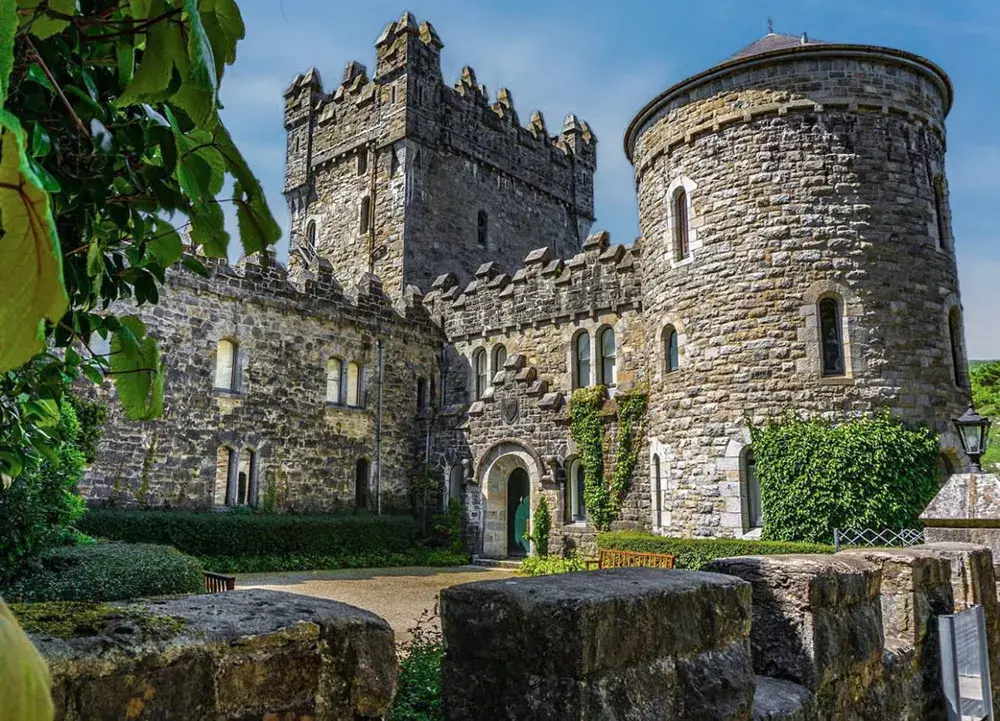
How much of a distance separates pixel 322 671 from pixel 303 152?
28.5 meters

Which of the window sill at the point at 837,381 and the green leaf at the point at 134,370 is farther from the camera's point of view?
the window sill at the point at 837,381

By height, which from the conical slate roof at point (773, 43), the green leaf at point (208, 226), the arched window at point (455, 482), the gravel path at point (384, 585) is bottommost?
the gravel path at point (384, 585)

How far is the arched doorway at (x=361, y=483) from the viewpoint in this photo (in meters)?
20.3

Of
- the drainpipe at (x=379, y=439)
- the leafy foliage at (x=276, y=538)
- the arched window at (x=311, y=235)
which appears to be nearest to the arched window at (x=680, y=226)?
the drainpipe at (x=379, y=439)

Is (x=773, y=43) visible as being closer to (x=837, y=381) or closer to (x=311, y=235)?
(x=837, y=381)

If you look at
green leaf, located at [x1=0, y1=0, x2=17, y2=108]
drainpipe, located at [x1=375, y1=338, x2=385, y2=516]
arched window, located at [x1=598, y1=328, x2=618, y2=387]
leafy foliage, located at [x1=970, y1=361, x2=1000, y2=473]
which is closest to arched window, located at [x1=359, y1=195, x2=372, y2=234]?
drainpipe, located at [x1=375, y1=338, x2=385, y2=516]

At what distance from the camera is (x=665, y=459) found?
49.9ft

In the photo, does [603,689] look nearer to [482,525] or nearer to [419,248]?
[482,525]

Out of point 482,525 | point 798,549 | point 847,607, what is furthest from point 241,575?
point 847,607

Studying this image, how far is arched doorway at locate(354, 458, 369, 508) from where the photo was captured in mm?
20297

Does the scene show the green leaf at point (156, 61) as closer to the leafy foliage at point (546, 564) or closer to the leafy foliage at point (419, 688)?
the leafy foliage at point (419, 688)

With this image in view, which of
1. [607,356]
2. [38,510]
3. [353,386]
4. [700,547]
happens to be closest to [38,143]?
[38,510]

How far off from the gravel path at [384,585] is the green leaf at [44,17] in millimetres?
9015

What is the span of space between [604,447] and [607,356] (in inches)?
94.5
